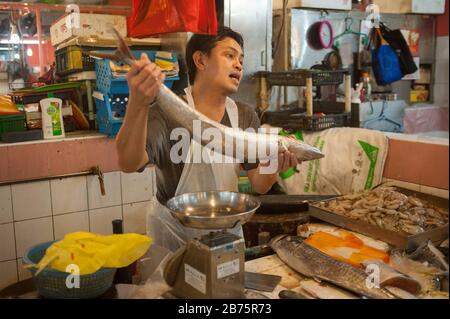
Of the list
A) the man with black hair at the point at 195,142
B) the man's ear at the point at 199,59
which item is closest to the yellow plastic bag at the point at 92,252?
the man with black hair at the point at 195,142

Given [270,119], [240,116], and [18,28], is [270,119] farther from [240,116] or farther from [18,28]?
[18,28]

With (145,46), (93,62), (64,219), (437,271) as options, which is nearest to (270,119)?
(145,46)

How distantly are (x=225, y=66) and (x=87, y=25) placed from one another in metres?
1.93

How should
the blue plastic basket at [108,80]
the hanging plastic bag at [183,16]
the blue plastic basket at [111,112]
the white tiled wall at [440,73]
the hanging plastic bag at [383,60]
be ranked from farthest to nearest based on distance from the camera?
the white tiled wall at [440,73], the hanging plastic bag at [383,60], the blue plastic basket at [111,112], the blue plastic basket at [108,80], the hanging plastic bag at [183,16]

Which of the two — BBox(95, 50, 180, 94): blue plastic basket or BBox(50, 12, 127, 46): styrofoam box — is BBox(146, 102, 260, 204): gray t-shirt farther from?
BBox(50, 12, 127, 46): styrofoam box

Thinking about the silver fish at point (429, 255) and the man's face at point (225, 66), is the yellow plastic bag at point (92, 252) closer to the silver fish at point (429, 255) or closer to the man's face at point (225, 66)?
the man's face at point (225, 66)

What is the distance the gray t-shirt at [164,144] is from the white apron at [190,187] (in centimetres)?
5

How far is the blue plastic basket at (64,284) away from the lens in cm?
168

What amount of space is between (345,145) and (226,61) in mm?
1568

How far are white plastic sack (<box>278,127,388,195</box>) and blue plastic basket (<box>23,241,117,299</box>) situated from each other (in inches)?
90.9

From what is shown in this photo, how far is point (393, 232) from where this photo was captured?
7.91 feet

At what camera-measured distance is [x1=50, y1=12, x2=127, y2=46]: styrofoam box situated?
3.92m

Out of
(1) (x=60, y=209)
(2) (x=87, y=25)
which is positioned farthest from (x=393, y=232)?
(2) (x=87, y=25)
